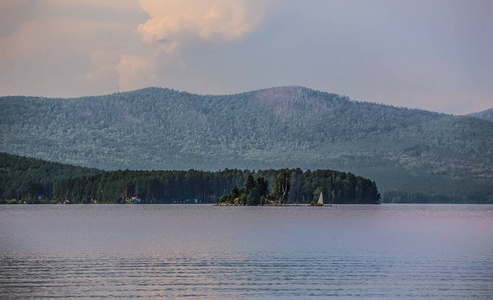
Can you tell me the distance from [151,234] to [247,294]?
5190 centimetres

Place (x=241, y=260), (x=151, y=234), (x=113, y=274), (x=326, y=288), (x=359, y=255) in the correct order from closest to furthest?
(x=326, y=288)
(x=113, y=274)
(x=241, y=260)
(x=359, y=255)
(x=151, y=234)

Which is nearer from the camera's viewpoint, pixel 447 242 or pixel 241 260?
pixel 241 260

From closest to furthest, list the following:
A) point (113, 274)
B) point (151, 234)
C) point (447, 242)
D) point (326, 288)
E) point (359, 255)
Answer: point (326, 288) → point (113, 274) → point (359, 255) → point (447, 242) → point (151, 234)

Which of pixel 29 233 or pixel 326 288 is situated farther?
pixel 29 233

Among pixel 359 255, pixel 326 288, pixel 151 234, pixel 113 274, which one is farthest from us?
pixel 151 234

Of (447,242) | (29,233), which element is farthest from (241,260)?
(29,233)

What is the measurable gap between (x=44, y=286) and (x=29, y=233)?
176 ft

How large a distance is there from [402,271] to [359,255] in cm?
1146

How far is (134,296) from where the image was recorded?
46281 millimetres

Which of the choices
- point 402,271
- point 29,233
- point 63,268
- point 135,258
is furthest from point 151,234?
point 402,271

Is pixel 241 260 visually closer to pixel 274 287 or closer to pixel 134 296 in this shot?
pixel 274 287

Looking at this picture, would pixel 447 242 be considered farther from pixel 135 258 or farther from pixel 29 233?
pixel 29 233

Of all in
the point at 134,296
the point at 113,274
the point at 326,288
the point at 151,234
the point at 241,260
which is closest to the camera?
the point at 134,296

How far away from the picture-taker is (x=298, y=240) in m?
87.4
